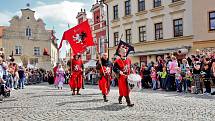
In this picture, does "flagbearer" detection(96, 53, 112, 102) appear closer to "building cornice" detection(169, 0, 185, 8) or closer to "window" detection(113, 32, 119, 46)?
"building cornice" detection(169, 0, 185, 8)

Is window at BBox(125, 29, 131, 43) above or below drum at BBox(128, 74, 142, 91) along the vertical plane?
above

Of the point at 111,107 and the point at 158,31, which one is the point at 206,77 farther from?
the point at 158,31

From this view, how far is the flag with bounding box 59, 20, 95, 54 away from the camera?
56.0 feet

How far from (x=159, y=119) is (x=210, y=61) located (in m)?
8.35

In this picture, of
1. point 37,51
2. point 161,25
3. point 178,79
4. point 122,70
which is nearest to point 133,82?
point 122,70

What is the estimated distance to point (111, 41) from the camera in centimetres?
4131

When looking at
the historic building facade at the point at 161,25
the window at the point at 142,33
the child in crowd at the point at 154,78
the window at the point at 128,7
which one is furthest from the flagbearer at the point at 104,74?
the window at the point at 128,7

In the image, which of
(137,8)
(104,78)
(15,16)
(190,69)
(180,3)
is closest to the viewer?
(104,78)

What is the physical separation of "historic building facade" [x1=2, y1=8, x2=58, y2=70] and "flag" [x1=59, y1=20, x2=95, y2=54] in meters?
49.2

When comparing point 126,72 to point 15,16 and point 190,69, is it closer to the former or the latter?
point 190,69

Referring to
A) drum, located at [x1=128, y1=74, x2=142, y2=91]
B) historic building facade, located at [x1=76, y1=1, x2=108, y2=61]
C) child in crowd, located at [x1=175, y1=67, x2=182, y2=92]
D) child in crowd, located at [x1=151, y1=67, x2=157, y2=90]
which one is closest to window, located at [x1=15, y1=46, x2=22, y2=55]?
historic building facade, located at [x1=76, y1=1, x2=108, y2=61]

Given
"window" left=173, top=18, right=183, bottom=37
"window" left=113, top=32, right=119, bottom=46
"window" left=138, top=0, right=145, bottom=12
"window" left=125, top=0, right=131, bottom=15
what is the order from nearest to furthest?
"window" left=173, top=18, right=183, bottom=37 → "window" left=138, top=0, right=145, bottom=12 → "window" left=125, top=0, right=131, bottom=15 → "window" left=113, top=32, right=119, bottom=46

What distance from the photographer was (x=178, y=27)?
3119 centimetres

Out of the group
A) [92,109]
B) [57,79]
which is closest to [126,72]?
[92,109]
